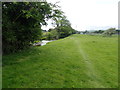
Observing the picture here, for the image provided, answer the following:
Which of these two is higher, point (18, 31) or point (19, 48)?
point (18, 31)

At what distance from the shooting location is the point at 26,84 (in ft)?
8.38

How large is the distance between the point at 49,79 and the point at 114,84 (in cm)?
212

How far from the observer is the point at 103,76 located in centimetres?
320

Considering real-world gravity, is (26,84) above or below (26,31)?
below

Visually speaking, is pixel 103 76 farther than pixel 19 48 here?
No

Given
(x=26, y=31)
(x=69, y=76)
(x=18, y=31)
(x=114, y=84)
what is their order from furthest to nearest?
(x=26, y=31) < (x=18, y=31) < (x=69, y=76) < (x=114, y=84)

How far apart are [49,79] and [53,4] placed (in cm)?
→ 560

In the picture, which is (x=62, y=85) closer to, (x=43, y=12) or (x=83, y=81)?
(x=83, y=81)

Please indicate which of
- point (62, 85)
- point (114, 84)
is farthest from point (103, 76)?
point (62, 85)

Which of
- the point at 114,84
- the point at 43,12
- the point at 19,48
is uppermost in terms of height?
the point at 43,12

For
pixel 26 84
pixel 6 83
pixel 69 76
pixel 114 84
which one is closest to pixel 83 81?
pixel 69 76

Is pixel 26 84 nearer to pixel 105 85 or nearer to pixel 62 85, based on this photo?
pixel 62 85

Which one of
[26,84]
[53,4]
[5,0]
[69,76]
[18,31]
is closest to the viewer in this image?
[26,84]

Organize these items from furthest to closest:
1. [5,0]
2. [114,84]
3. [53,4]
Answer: [53,4]
[5,0]
[114,84]
